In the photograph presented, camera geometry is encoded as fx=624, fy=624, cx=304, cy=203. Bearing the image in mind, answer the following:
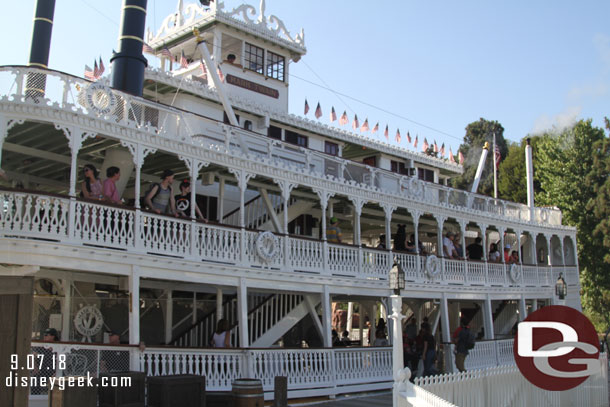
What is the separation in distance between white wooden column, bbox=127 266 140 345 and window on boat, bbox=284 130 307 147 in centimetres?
1052

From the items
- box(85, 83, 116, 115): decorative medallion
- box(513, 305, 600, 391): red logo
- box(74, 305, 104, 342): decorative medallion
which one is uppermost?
box(85, 83, 116, 115): decorative medallion

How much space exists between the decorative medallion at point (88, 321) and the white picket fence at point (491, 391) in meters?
8.03

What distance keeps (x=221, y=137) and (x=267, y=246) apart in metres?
3.02

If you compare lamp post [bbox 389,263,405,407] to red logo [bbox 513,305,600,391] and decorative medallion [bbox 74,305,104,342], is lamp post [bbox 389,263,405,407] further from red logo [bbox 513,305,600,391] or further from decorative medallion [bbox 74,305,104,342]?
decorative medallion [bbox 74,305,104,342]

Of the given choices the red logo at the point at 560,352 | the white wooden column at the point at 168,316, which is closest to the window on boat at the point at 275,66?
the white wooden column at the point at 168,316

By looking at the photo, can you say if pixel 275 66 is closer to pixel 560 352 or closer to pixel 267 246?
pixel 267 246

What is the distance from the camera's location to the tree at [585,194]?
39406 mm

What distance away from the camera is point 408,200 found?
69.6 feet

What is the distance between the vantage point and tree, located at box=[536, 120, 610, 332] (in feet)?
129

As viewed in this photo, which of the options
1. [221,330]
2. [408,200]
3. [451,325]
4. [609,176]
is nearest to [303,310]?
[221,330]

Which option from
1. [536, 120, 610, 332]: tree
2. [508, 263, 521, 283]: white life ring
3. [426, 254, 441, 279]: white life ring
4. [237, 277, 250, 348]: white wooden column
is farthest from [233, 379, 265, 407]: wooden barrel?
[536, 120, 610, 332]: tree

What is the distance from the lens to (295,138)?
22750 mm

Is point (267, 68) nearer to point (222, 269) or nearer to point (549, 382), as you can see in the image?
point (222, 269)

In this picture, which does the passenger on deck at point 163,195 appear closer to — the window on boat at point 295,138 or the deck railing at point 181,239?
the deck railing at point 181,239
